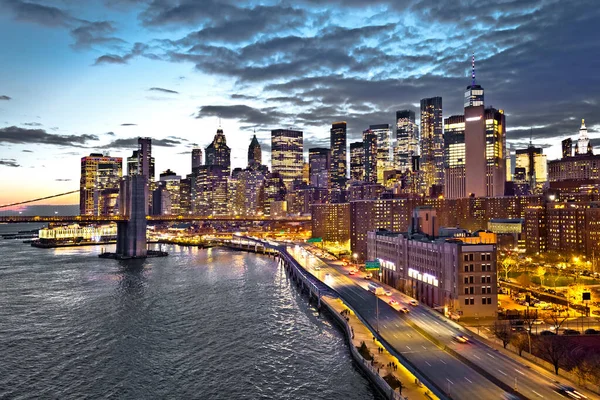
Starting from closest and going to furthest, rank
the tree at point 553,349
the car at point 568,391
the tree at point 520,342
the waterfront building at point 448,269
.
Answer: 1. the car at point 568,391
2. the tree at point 553,349
3. the tree at point 520,342
4. the waterfront building at point 448,269

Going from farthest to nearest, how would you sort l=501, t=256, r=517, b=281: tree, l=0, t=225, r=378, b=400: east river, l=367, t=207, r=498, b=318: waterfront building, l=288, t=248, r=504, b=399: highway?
l=501, t=256, r=517, b=281: tree
l=367, t=207, r=498, b=318: waterfront building
l=0, t=225, r=378, b=400: east river
l=288, t=248, r=504, b=399: highway

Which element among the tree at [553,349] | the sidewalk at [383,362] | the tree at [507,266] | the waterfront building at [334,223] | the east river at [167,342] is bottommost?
the east river at [167,342]

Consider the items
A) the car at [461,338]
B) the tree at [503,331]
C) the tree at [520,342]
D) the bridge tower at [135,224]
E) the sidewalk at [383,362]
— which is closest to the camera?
the sidewalk at [383,362]

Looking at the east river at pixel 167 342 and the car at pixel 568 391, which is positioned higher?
the car at pixel 568 391

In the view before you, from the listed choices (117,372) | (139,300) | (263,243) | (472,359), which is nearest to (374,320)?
(472,359)

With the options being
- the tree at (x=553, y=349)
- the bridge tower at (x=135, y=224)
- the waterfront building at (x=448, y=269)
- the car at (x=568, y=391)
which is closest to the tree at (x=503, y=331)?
the tree at (x=553, y=349)

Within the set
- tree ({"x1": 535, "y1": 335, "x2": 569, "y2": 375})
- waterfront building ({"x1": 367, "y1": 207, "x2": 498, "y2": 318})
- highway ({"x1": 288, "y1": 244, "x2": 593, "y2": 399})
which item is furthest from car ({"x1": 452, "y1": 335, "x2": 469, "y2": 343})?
waterfront building ({"x1": 367, "y1": 207, "x2": 498, "y2": 318})

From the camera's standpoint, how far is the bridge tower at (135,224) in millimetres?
135750

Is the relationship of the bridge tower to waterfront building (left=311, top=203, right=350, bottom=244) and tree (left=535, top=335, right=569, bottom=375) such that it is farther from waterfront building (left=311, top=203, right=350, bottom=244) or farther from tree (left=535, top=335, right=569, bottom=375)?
tree (left=535, top=335, right=569, bottom=375)

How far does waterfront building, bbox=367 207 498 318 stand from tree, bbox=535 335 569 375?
10324mm

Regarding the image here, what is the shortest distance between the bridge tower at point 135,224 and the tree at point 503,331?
107435mm

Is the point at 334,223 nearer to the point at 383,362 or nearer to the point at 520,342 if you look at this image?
the point at 520,342

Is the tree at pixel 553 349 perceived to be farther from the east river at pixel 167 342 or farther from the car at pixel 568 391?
the east river at pixel 167 342

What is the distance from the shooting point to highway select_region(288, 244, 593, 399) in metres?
31.9
